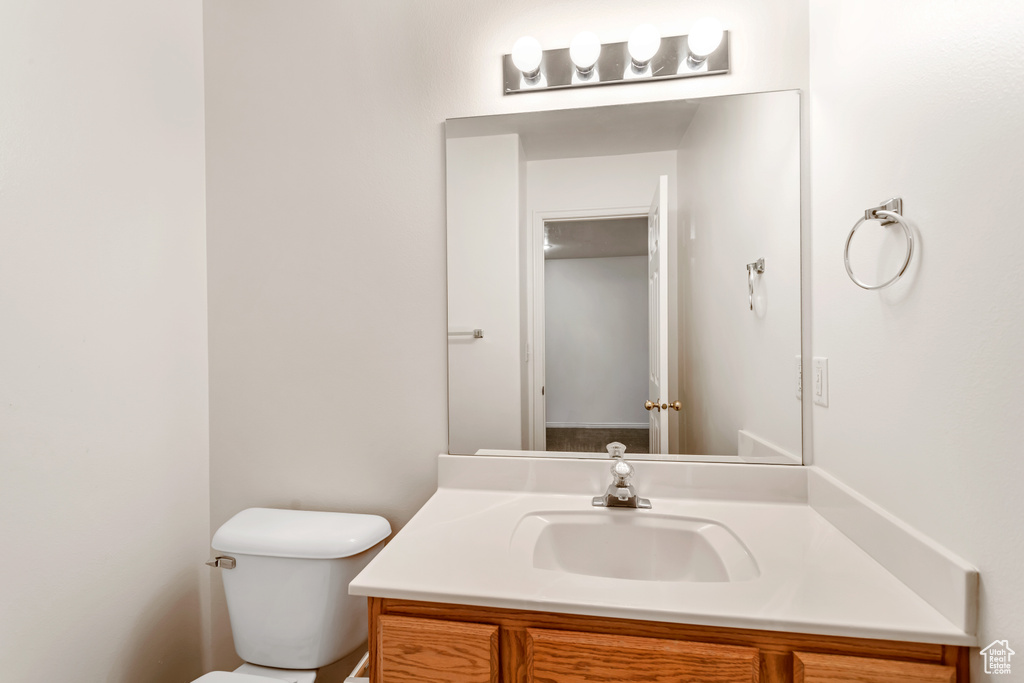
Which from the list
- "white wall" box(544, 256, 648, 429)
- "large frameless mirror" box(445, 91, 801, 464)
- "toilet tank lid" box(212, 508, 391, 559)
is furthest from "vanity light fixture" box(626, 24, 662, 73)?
"toilet tank lid" box(212, 508, 391, 559)

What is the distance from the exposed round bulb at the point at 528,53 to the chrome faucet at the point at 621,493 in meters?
1.08

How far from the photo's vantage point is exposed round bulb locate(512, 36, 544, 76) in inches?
50.1

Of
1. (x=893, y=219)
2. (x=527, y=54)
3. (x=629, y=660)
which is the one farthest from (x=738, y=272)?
(x=629, y=660)

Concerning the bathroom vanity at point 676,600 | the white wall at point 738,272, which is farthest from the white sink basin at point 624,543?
the white wall at point 738,272

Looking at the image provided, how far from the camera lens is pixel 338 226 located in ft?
4.63

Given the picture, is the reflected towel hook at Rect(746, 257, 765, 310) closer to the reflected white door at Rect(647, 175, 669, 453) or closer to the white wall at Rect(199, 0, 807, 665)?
the reflected white door at Rect(647, 175, 669, 453)

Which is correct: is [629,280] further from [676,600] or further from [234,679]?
[234,679]

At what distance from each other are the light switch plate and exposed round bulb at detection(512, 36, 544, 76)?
1056mm

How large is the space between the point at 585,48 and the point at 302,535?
1479 millimetres

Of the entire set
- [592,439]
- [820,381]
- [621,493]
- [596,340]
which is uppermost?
[596,340]

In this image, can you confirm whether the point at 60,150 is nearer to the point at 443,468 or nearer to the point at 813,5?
the point at 443,468

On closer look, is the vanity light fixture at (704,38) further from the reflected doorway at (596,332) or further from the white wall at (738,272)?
the reflected doorway at (596,332)

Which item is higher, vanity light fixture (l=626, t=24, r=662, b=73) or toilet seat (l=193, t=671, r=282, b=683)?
vanity light fixture (l=626, t=24, r=662, b=73)

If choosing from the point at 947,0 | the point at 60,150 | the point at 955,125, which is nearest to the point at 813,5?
the point at 947,0
